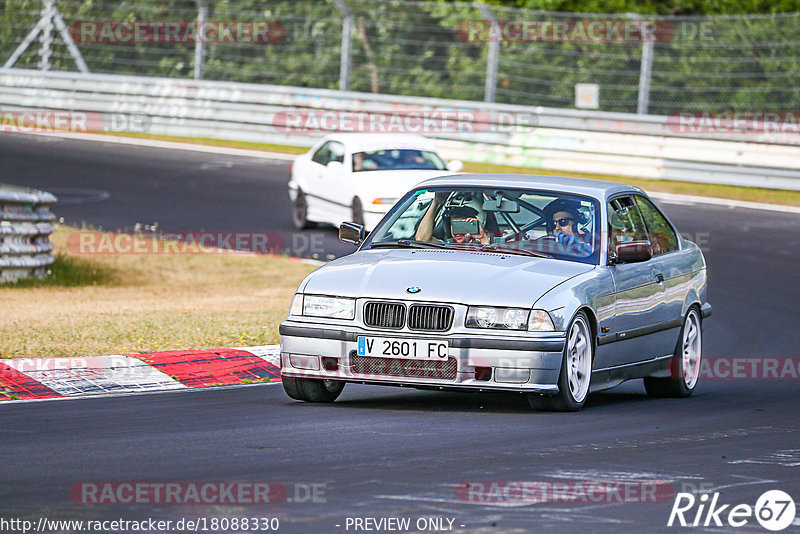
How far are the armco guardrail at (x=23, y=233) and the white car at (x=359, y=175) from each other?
443 centimetres

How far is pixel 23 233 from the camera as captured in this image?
617 inches

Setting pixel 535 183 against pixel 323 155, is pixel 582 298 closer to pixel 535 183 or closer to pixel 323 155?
pixel 535 183

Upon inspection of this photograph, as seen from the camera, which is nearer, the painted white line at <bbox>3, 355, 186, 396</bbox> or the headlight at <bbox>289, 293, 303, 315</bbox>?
the headlight at <bbox>289, 293, 303, 315</bbox>

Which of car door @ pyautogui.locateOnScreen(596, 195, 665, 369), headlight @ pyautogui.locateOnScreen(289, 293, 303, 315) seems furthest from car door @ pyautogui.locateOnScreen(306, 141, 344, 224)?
headlight @ pyautogui.locateOnScreen(289, 293, 303, 315)

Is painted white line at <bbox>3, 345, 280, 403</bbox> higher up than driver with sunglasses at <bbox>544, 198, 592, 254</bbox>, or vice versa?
driver with sunglasses at <bbox>544, 198, 592, 254</bbox>

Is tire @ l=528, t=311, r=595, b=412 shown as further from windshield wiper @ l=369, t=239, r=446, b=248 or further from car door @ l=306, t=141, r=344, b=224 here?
car door @ l=306, t=141, r=344, b=224

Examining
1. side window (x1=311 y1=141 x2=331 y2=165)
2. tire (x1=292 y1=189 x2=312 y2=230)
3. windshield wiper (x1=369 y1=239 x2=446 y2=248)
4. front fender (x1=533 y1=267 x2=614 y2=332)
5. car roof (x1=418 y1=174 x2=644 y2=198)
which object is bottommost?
tire (x1=292 y1=189 x2=312 y2=230)

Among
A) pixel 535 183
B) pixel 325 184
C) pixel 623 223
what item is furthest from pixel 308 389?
pixel 325 184

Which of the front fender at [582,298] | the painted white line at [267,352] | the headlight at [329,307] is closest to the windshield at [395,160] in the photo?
the painted white line at [267,352]

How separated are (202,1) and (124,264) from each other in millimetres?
12852

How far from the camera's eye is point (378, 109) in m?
27.8

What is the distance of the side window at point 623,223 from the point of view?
966 centimetres

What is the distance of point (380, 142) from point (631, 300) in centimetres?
1108

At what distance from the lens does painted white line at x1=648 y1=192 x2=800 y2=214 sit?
22.8m
